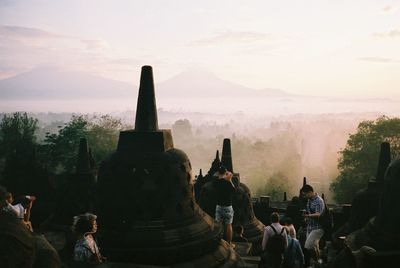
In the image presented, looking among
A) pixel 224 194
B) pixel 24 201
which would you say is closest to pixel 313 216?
pixel 224 194

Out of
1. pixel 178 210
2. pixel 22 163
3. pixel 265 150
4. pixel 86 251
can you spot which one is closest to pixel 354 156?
pixel 22 163

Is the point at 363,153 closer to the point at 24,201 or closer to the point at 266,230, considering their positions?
the point at 266,230

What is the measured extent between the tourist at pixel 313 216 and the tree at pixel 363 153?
106 feet

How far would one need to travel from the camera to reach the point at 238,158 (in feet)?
386

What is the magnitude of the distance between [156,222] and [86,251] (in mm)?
3049

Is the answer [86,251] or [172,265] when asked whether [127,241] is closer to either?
[172,265]

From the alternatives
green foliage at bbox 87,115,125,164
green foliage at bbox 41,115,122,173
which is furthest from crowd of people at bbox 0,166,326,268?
green foliage at bbox 87,115,125,164

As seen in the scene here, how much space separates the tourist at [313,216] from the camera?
9.84 meters

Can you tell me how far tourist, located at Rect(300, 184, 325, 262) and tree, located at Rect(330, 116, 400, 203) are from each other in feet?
106

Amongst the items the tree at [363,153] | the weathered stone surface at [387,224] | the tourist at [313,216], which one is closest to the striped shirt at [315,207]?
the tourist at [313,216]

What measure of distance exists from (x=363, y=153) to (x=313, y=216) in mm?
34766

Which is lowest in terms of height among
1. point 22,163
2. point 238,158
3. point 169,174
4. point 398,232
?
point 238,158

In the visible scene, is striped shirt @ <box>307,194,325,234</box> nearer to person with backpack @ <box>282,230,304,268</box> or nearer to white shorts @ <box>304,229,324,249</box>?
white shorts @ <box>304,229,324,249</box>

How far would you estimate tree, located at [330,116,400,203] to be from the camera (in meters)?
40.2
